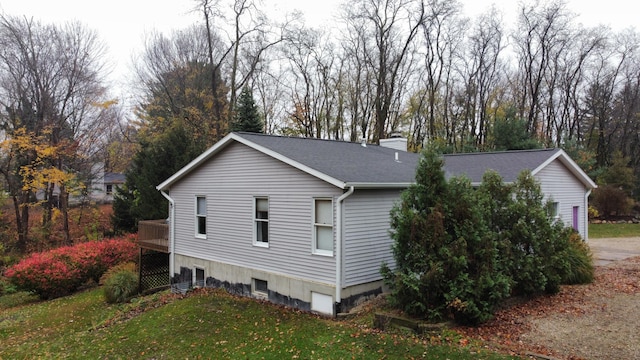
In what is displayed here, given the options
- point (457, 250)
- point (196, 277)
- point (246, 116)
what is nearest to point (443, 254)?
point (457, 250)

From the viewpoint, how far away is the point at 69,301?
56.9 ft

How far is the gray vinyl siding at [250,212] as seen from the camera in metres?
11.4

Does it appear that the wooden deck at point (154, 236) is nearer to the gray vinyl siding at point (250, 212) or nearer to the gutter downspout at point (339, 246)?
the gray vinyl siding at point (250, 212)

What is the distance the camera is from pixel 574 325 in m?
8.41

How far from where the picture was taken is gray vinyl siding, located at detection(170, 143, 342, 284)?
11383mm

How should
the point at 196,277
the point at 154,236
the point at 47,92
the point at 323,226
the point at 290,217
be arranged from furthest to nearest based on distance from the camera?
the point at 47,92 → the point at 154,236 → the point at 196,277 → the point at 290,217 → the point at 323,226

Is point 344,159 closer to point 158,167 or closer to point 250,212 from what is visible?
point 250,212

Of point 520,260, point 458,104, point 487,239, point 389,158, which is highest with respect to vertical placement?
point 458,104

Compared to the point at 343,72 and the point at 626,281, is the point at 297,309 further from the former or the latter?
the point at 343,72

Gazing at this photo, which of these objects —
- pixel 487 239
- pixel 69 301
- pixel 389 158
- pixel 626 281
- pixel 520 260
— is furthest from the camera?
pixel 69 301

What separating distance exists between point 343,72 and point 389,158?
71.7ft

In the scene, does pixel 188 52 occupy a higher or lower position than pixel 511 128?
higher

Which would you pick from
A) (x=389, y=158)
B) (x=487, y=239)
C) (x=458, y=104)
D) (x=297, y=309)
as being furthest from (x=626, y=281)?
(x=458, y=104)

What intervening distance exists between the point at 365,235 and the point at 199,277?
726cm
